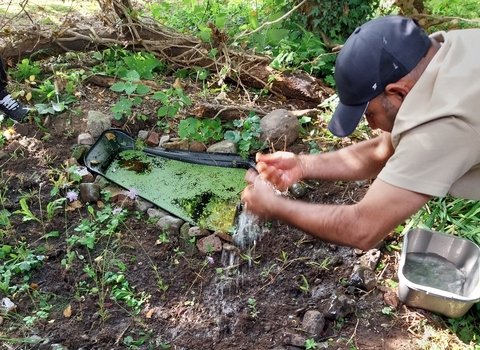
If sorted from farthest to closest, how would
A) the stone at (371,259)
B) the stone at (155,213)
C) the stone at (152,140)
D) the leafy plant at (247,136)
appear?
the stone at (152,140), the leafy plant at (247,136), the stone at (155,213), the stone at (371,259)

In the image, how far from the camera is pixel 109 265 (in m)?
2.38

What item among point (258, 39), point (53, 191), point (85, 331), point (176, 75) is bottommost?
point (85, 331)

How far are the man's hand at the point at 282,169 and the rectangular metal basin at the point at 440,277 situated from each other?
0.67 metres

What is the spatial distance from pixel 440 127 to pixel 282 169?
2.79 ft

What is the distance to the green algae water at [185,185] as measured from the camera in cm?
277

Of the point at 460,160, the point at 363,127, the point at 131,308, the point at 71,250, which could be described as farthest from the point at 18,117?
the point at 460,160

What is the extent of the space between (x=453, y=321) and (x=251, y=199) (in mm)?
1197

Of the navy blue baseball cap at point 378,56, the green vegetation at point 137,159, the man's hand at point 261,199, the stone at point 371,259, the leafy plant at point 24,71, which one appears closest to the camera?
the navy blue baseball cap at point 378,56

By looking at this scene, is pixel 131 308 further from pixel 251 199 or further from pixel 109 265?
pixel 251 199

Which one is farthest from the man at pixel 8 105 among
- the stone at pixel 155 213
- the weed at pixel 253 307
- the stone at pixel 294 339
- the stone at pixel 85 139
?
the stone at pixel 294 339

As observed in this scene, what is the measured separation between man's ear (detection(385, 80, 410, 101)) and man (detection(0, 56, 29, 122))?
262cm

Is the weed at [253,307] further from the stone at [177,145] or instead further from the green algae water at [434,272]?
the stone at [177,145]

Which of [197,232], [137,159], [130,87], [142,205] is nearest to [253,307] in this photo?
[197,232]

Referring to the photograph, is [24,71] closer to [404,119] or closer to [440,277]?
[404,119]
